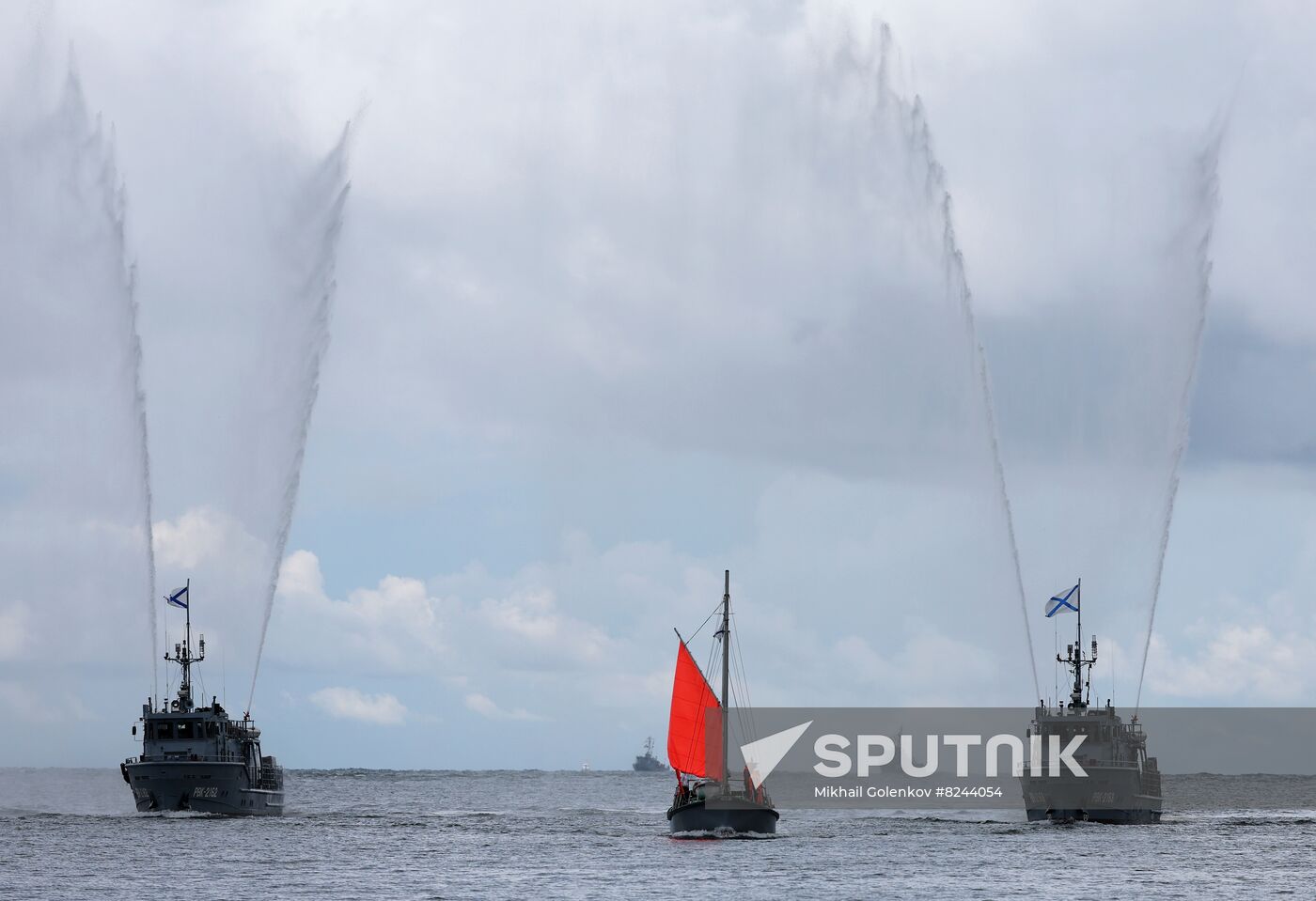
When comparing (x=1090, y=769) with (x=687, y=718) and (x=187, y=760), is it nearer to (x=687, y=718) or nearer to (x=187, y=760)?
(x=687, y=718)

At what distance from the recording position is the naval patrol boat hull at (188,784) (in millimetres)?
107500

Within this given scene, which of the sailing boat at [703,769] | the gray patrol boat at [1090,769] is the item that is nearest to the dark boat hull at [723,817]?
the sailing boat at [703,769]

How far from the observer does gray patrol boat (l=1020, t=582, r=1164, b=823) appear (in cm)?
10594

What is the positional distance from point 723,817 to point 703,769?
4.03 meters

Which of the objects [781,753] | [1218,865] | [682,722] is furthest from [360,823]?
[1218,865]

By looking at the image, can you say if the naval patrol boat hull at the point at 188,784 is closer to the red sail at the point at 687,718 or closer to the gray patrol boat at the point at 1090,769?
the red sail at the point at 687,718

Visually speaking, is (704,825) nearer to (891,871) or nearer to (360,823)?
(891,871)

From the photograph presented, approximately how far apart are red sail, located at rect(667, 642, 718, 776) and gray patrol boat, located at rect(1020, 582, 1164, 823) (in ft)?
92.7

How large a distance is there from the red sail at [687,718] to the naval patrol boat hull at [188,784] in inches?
1411

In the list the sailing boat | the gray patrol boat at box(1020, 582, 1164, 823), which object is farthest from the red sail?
the gray patrol boat at box(1020, 582, 1164, 823)

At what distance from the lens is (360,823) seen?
132m

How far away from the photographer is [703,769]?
9200 centimetres

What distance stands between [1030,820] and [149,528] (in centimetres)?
6580

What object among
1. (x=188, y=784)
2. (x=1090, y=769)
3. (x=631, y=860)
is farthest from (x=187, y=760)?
(x=1090, y=769)
